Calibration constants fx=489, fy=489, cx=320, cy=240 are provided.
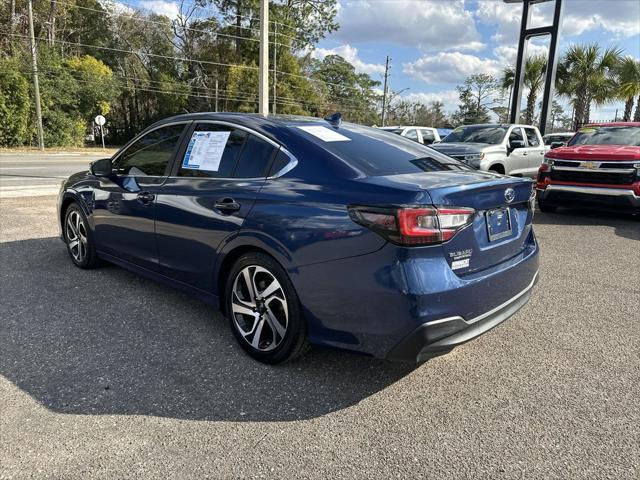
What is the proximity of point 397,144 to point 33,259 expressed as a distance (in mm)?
4348

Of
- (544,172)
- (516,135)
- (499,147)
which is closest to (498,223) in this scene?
(544,172)

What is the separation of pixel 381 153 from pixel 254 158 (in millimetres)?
865

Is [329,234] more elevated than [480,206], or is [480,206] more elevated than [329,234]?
[480,206]

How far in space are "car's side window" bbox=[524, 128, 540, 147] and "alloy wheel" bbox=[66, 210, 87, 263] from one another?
1064 cm

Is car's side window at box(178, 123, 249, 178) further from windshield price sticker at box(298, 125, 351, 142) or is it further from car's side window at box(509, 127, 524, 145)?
car's side window at box(509, 127, 524, 145)

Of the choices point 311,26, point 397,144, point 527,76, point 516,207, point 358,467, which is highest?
point 311,26

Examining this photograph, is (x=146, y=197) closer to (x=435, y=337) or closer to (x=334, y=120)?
(x=334, y=120)

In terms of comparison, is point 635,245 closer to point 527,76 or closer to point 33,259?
point 33,259

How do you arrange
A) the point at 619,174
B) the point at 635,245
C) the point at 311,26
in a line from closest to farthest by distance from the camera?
the point at 635,245 < the point at 619,174 < the point at 311,26

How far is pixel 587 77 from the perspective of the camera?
30.5m

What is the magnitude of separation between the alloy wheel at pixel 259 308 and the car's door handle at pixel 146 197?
1178 mm

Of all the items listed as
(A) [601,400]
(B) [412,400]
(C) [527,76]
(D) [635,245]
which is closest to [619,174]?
(D) [635,245]

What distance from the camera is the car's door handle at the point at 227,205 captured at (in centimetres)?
321

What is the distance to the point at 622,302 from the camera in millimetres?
4527
